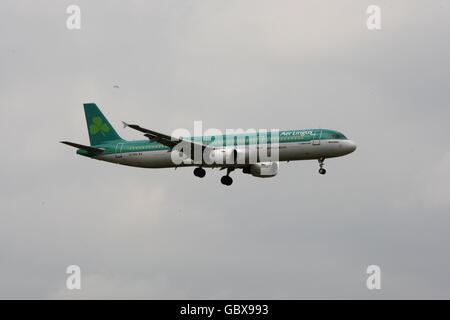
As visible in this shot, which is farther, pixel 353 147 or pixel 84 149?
pixel 84 149

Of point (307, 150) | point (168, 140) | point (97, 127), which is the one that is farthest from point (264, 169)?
point (97, 127)

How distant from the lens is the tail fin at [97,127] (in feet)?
371

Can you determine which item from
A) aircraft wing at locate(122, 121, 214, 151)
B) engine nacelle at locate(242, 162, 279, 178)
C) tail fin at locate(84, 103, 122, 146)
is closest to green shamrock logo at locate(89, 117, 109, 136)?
tail fin at locate(84, 103, 122, 146)

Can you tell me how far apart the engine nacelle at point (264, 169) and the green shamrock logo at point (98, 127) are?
55.1 feet

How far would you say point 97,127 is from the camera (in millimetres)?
114062

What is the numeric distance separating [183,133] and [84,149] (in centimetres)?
1161

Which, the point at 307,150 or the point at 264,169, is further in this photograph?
the point at 264,169

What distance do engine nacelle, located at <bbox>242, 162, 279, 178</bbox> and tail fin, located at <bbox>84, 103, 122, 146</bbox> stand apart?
1559 centimetres

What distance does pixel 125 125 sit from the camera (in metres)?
94.8

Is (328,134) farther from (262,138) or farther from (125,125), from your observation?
(125,125)

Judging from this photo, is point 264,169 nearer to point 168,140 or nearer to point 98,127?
point 168,140

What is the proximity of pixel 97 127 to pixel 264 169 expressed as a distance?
1957 centimetres
